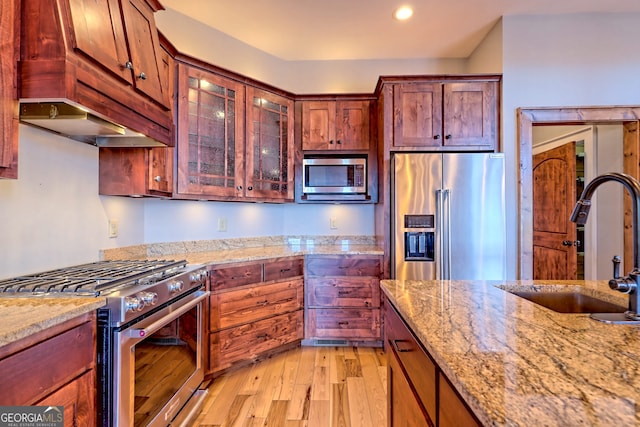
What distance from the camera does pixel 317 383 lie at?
225 centimetres

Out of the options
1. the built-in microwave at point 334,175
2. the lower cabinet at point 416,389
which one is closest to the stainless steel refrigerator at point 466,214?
the built-in microwave at point 334,175

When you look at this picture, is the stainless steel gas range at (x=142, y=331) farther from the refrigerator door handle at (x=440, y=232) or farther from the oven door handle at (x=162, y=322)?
the refrigerator door handle at (x=440, y=232)

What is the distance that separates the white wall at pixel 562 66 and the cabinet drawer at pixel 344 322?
4.18 ft

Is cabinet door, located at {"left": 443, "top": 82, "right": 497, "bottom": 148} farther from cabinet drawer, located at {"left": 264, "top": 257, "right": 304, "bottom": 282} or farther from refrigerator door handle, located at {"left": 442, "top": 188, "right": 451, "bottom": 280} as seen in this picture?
cabinet drawer, located at {"left": 264, "top": 257, "right": 304, "bottom": 282}

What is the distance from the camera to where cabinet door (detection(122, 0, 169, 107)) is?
1.58 metres

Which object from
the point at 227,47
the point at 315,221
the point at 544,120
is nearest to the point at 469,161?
the point at 544,120

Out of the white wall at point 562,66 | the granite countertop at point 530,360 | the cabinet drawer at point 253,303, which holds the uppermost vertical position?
the white wall at point 562,66

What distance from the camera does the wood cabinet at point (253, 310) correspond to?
2236mm

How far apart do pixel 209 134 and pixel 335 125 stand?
1207 mm

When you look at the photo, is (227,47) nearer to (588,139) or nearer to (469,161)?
(469,161)

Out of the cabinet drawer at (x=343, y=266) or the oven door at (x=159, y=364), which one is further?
the cabinet drawer at (x=343, y=266)

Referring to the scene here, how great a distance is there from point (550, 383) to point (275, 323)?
2.26 metres

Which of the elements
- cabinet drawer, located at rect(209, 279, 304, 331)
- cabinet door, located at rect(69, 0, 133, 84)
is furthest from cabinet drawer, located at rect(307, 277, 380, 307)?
cabinet door, located at rect(69, 0, 133, 84)

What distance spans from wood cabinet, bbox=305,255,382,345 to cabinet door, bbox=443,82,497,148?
1.30 m
